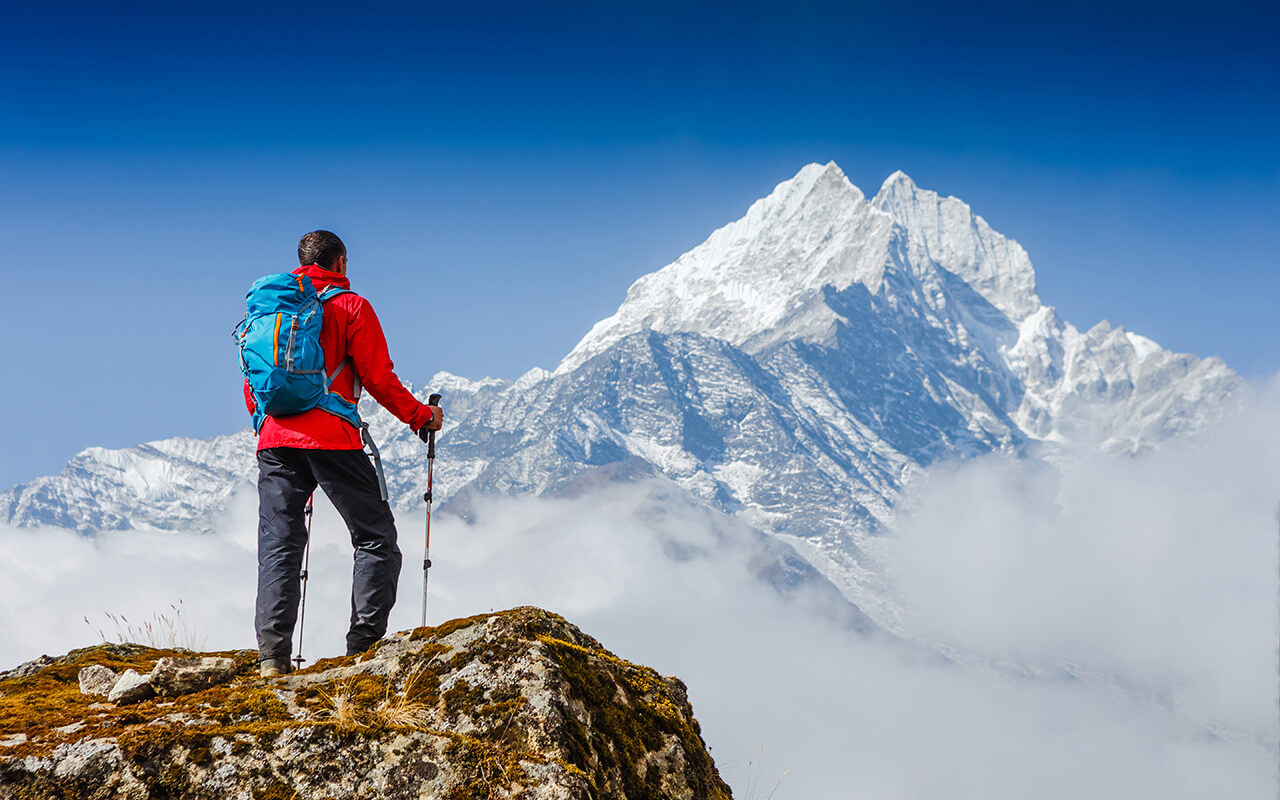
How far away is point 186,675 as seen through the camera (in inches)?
219

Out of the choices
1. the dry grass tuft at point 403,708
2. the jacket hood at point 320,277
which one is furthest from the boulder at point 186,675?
the jacket hood at point 320,277

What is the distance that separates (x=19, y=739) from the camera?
430cm

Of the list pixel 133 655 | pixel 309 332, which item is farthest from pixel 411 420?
pixel 133 655

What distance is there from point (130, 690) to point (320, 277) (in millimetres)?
3281

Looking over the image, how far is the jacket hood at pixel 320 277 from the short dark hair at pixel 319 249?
5 cm

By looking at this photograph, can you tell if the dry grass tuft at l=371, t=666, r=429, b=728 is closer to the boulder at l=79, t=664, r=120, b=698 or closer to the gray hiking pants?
the gray hiking pants

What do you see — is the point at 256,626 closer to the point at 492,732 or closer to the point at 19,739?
the point at 19,739

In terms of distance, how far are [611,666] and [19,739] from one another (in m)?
3.13

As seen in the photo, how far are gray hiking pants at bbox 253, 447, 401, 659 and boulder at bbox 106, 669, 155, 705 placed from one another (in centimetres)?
129

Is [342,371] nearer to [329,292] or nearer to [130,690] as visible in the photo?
[329,292]

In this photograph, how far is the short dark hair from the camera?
7176 millimetres

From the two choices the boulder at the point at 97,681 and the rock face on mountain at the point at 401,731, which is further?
the boulder at the point at 97,681

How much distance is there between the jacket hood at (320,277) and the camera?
707 centimetres

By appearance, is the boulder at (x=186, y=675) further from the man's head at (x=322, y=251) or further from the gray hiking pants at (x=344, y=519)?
the man's head at (x=322, y=251)
